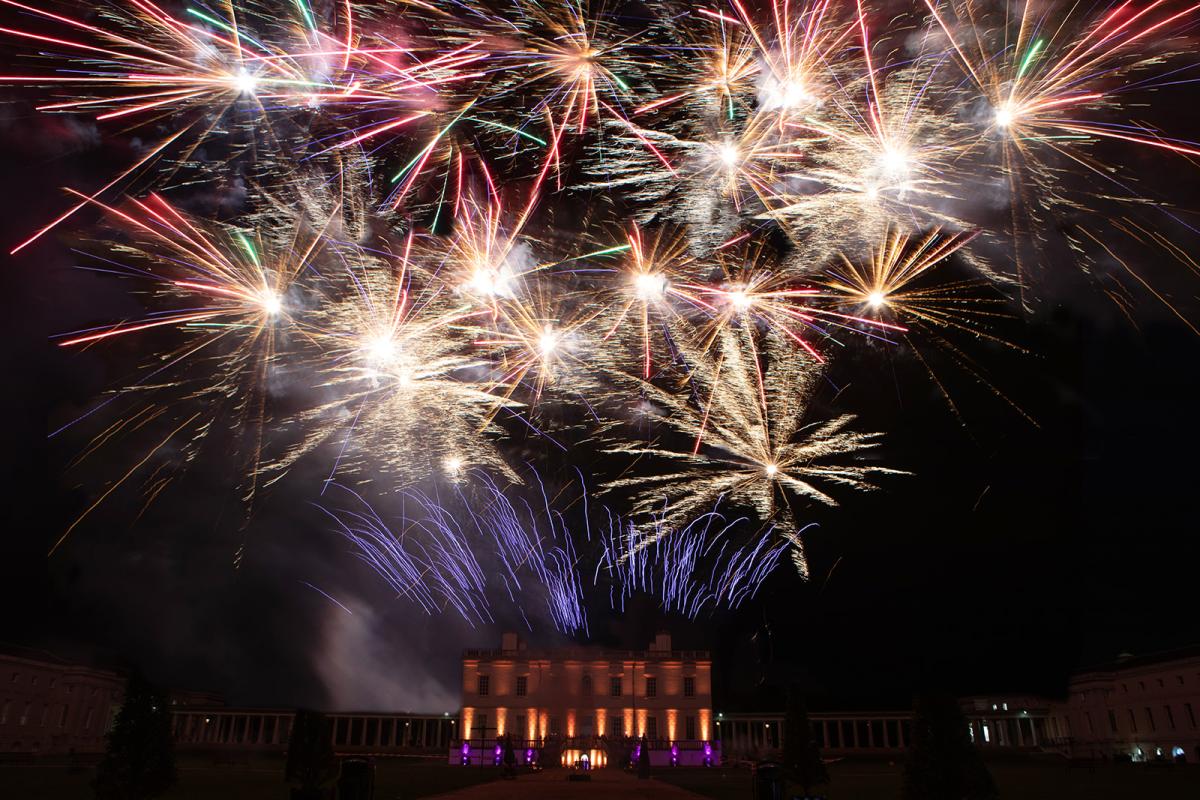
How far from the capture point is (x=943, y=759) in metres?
13.6

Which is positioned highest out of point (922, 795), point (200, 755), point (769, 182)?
point (769, 182)

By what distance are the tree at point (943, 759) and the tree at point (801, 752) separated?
473 inches

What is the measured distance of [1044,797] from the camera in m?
22.0

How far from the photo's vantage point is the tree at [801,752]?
2484 centimetres

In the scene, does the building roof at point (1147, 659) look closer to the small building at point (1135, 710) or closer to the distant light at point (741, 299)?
the small building at point (1135, 710)

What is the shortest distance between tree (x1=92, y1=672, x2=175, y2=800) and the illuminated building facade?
5196cm

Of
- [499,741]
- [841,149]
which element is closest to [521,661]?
[499,741]

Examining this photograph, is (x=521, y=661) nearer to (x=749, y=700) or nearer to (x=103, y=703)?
(x=749, y=700)

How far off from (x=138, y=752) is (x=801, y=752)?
20044mm

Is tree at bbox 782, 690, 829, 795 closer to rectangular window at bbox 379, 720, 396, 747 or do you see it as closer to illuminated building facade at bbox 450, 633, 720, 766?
illuminated building facade at bbox 450, 633, 720, 766

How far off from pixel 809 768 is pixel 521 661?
45629mm

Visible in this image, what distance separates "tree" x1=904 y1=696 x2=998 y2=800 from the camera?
13414mm

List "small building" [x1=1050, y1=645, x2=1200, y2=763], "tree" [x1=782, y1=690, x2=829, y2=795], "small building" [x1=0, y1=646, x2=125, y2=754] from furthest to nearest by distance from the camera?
"small building" [x1=0, y1=646, x2=125, y2=754] → "small building" [x1=1050, y1=645, x2=1200, y2=763] → "tree" [x1=782, y1=690, x2=829, y2=795]

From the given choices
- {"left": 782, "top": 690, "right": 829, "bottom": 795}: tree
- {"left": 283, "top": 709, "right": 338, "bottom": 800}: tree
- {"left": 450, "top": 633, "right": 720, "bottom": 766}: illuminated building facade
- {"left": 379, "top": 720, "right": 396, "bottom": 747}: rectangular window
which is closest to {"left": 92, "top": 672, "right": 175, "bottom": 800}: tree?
{"left": 283, "top": 709, "right": 338, "bottom": 800}: tree
